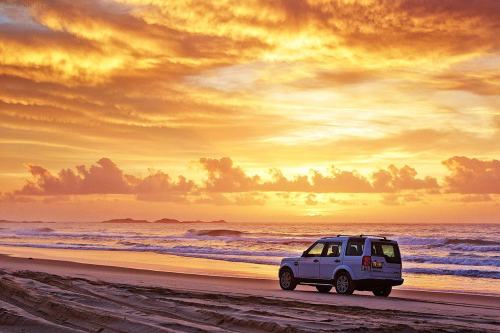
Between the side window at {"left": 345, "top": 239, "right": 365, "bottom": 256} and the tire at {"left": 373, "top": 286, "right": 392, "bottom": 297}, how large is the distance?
1631 millimetres

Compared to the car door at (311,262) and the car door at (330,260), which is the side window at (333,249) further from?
the car door at (311,262)

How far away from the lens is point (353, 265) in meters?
22.3

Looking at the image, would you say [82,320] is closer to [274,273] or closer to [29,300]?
[29,300]

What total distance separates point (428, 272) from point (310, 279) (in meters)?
13.3

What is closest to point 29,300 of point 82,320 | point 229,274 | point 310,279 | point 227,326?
point 82,320

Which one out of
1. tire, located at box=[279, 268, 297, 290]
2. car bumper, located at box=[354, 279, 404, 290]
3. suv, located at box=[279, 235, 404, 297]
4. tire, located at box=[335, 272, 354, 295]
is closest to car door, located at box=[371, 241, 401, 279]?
suv, located at box=[279, 235, 404, 297]

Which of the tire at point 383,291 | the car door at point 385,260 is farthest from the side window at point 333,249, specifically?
the tire at point 383,291

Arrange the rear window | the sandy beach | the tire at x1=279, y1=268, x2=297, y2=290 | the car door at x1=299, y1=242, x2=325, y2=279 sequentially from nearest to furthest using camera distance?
the sandy beach < the rear window < the car door at x1=299, y1=242, x2=325, y2=279 < the tire at x1=279, y1=268, x2=297, y2=290

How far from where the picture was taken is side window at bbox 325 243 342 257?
22938 millimetres

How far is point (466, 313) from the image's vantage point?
16859 millimetres

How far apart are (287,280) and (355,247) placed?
3206mm

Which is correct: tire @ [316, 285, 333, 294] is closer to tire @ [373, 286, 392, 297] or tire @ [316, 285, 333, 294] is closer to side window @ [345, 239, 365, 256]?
tire @ [373, 286, 392, 297]

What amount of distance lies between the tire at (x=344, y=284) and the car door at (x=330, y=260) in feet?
0.96

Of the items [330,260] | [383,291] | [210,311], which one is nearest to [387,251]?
[383,291]
